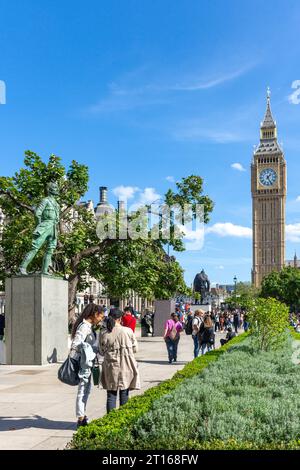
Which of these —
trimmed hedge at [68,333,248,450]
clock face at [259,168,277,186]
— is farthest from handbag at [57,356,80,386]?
clock face at [259,168,277,186]

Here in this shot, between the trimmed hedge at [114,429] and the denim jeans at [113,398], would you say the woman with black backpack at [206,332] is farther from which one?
the trimmed hedge at [114,429]

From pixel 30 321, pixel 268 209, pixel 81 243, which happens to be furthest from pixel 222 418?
pixel 268 209

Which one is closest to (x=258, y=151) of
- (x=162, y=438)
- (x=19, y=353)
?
(x=19, y=353)

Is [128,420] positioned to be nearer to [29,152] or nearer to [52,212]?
[52,212]

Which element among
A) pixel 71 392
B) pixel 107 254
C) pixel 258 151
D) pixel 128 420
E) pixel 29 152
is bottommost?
pixel 71 392

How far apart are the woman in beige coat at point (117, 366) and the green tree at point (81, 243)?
16405 millimetres

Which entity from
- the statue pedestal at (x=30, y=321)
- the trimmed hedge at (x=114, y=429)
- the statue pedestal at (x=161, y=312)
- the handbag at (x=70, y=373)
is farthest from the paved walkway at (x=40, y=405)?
the statue pedestal at (x=161, y=312)

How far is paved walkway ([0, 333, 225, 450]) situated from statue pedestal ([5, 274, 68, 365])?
633 millimetres

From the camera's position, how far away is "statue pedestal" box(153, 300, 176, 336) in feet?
123

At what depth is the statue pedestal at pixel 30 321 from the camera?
18281 millimetres

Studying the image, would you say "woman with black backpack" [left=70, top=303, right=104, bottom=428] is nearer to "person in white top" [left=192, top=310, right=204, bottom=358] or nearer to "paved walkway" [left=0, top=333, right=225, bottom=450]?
"paved walkway" [left=0, top=333, right=225, bottom=450]

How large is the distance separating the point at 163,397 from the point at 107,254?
2003 centimetres

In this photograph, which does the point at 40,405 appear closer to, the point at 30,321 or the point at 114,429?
the point at 114,429

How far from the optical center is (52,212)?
62.4ft
